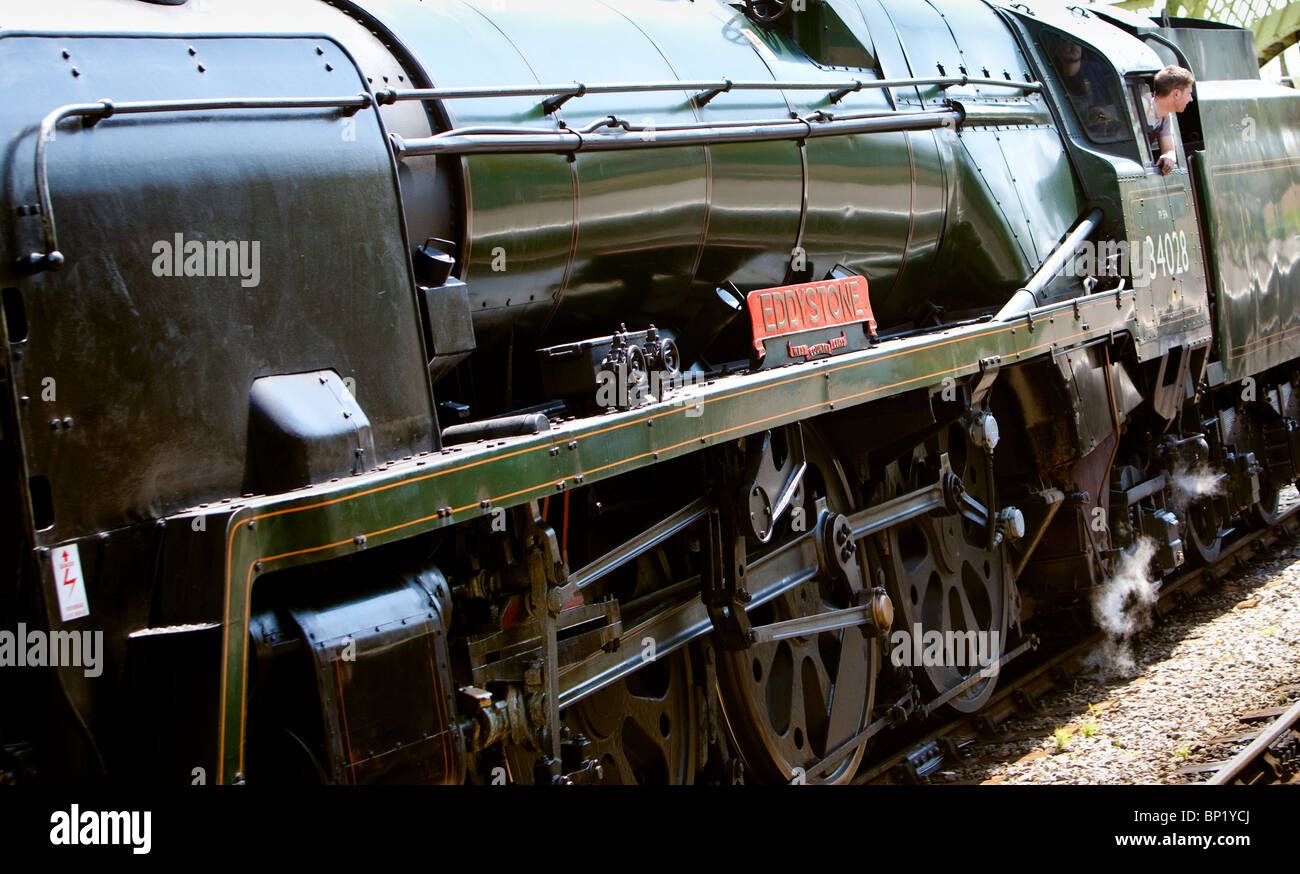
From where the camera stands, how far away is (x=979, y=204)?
6.67 m

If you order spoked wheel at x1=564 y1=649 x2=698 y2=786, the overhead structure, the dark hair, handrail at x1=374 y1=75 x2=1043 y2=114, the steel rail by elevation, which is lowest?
the steel rail

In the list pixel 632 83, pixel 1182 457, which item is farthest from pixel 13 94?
pixel 1182 457

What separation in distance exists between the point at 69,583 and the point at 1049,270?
525 centimetres

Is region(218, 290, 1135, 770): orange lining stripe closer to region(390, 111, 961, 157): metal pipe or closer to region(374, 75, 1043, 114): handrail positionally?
region(390, 111, 961, 157): metal pipe

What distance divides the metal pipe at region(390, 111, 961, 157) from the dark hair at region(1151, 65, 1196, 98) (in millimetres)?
2387

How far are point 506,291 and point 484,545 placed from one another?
0.89 m

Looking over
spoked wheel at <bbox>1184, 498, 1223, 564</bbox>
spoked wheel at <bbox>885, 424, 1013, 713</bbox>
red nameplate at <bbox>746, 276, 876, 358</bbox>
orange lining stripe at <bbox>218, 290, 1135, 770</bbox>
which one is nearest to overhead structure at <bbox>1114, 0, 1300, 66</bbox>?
spoked wheel at <bbox>1184, 498, 1223, 564</bbox>

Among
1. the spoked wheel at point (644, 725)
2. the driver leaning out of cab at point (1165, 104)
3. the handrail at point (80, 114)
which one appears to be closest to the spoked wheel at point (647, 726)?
the spoked wheel at point (644, 725)

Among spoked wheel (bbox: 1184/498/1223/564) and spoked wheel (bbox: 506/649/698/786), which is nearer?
spoked wheel (bbox: 506/649/698/786)

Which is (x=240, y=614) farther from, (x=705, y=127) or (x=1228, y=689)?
(x=1228, y=689)

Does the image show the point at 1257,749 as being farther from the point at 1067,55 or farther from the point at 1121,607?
the point at 1067,55

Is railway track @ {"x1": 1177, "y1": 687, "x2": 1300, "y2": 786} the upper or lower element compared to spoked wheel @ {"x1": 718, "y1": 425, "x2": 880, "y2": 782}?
lower

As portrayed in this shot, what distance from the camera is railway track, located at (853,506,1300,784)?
6.01 meters

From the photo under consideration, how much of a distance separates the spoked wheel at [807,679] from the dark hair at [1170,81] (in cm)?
387
